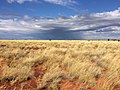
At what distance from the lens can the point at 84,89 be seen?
7633 mm

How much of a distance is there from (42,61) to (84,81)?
4.94 metres

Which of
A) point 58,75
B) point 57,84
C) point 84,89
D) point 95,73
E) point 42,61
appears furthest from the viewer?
point 42,61

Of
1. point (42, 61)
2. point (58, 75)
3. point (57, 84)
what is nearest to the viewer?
point (57, 84)

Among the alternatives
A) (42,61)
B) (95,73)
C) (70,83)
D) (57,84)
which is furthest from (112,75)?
(42,61)

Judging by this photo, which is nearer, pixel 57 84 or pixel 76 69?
pixel 57 84

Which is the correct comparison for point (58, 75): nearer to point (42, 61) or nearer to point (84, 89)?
point (84, 89)

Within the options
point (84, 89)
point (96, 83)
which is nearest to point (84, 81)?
point (96, 83)

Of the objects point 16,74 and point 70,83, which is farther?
point 16,74

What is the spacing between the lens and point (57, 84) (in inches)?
321

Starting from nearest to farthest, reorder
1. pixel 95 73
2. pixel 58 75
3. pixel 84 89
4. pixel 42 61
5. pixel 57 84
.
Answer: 1. pixel 84 89
2. pixel 57 84
3. pixel 58 75
4. pixel 95 73
5. pixel 42 61

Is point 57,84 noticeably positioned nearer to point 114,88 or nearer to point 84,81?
point 84,81

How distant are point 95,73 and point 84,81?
4.13ft

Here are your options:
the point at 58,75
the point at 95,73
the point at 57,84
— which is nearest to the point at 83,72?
the point at 95,73

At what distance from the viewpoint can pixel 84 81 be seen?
8.65m
